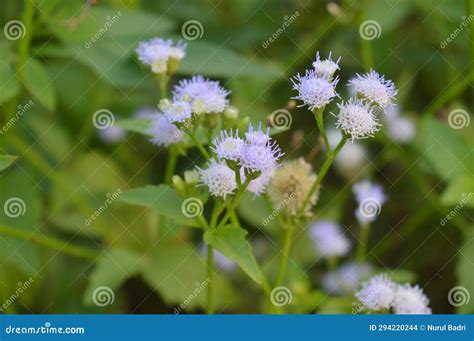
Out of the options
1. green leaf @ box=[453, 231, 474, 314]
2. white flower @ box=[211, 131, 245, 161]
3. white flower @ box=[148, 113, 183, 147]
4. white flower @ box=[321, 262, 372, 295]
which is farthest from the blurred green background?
white flower @ box=[211, 131, 245, 161]

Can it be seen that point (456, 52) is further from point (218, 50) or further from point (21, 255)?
point (21, 255)

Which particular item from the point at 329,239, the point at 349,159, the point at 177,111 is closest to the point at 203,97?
the point at 177,111

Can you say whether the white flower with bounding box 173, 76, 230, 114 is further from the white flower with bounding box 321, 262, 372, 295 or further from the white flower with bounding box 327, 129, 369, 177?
the white flower with bounding box 327, 129, 369, 177

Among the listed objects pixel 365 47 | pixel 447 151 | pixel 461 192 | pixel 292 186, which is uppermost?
pixel 365 47

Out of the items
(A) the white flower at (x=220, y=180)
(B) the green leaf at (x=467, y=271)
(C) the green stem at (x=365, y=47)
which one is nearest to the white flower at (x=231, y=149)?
(A) the white flower at (x=220, y=180)

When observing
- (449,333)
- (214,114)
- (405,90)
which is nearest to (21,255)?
(214,114)

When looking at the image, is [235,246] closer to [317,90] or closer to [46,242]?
[317,90]

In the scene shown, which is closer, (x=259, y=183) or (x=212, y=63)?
(x=259, y=183)
